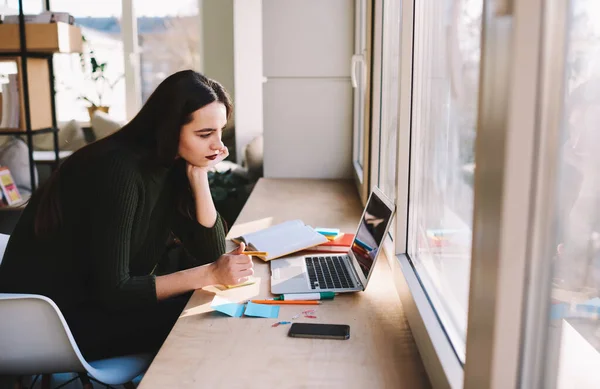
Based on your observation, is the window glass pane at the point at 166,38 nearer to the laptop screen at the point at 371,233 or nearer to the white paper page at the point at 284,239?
the white paper page at the point at 284,239

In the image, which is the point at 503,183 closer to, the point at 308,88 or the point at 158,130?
the point at 158,130

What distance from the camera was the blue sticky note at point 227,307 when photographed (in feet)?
4.58

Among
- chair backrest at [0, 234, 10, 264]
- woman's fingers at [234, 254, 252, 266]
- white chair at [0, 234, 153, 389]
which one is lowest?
white chair at [0, 234, 153, 389]

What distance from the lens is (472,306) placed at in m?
0.81


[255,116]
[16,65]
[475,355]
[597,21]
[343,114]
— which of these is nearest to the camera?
[597,21]

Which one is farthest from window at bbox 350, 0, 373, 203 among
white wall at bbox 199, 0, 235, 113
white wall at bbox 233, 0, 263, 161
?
white wall at bbox 199, 0, 235, 113

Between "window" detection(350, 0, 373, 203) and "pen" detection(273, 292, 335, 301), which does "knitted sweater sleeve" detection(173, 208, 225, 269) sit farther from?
"window" detection(350, 0, 373, 203)

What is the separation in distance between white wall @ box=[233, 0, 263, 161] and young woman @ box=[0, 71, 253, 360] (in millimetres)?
3854

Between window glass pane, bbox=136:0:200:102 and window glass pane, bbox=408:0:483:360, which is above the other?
window glass pane, bbox=136:0:200:102

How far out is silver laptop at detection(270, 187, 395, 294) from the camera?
1.52 meters

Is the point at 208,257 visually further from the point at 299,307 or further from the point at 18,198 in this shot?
the point at 18,198

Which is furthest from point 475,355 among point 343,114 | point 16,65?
point 16,65

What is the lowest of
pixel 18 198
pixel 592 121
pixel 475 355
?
pixel 18 198

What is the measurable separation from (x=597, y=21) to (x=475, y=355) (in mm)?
446
